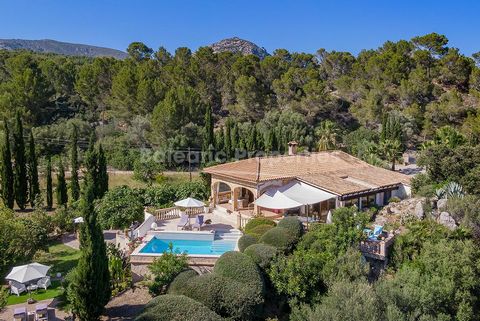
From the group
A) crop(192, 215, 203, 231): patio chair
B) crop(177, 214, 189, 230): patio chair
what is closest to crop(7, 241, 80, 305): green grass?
crop(177, 214, 189, 230): patio chair

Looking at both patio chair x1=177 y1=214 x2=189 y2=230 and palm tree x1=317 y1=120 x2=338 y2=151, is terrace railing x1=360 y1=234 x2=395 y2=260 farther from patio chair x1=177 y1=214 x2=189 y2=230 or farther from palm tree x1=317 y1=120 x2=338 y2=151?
palm tree x1=317 y1=120 x2=338 y2=151

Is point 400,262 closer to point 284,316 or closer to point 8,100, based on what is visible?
point 284,316

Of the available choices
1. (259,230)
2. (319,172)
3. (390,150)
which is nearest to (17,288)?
(259,230)

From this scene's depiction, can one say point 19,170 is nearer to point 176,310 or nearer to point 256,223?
point 256,223

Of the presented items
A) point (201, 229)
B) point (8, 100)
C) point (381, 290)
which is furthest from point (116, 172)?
point (381, 290)

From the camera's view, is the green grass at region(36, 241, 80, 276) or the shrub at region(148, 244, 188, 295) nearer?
the shrub at region(148, 244, 188, 295)

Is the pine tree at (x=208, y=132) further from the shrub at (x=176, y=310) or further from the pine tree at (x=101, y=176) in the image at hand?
the shrub at (x=176, y=310)
